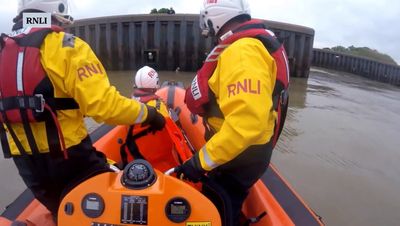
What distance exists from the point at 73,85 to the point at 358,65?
14448 millimetres

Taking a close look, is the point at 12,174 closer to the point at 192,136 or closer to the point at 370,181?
the point at 192,136

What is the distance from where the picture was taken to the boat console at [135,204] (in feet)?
4.58

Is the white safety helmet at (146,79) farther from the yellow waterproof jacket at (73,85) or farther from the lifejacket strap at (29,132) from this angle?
the lifejacket strap at (29,132)

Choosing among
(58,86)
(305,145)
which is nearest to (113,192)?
(58,86)

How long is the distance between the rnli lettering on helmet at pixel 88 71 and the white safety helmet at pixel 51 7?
29 cm

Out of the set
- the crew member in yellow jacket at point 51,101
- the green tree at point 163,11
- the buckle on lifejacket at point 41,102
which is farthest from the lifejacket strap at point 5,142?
the green tree at point 163,11

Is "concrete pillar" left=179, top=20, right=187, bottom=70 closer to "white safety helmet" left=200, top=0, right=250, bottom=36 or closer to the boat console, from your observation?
"white safety helmet" left=200, top=0, right=250, bottom=36

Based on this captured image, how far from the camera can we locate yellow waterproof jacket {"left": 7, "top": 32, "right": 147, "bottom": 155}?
1448 mm

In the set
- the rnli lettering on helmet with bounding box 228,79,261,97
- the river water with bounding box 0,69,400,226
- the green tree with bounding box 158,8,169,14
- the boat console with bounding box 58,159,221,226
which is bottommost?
the river water with bounding box 0,69,400,226

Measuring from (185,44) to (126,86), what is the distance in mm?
2695

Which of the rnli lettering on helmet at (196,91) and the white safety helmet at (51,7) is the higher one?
the white safety helmet at (51,7)

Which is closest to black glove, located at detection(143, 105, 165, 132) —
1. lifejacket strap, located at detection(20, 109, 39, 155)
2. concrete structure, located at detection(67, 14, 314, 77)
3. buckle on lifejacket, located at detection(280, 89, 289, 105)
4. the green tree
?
lifejacket strap, located at detection(20, 109, 39, 155)

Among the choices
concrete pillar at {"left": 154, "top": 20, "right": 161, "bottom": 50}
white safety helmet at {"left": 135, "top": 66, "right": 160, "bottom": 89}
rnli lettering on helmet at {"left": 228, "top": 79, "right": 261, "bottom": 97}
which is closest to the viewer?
rnli lettering on helmet at {"left": 228, "top": 79, "right": 261, "bottom": 97}

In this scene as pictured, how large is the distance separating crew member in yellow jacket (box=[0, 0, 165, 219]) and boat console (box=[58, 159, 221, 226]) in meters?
0.22
